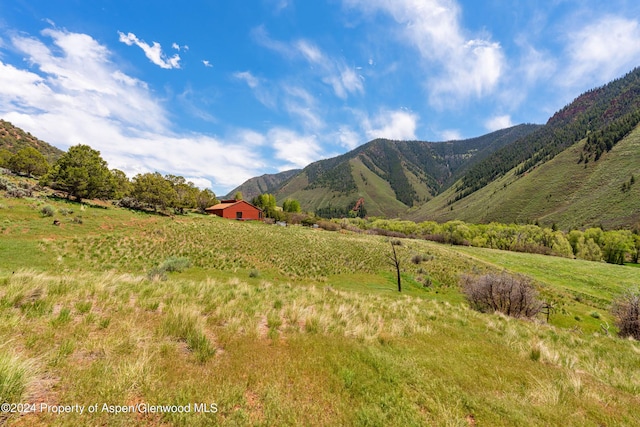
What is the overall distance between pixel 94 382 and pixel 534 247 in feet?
297

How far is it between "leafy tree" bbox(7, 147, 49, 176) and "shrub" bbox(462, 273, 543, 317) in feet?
244

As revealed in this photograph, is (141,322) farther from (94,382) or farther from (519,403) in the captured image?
(519,403)

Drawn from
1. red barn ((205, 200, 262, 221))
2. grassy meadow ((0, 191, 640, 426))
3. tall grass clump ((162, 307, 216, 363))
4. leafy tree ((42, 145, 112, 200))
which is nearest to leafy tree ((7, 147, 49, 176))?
leafy tree ((42, 145, 112, 200))

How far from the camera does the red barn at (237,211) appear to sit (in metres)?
65.7

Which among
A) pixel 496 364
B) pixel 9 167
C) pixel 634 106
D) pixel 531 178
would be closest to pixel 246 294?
pixel 496 364

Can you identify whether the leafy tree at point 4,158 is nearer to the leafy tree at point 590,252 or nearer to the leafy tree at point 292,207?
the leafy tree at point 292,207

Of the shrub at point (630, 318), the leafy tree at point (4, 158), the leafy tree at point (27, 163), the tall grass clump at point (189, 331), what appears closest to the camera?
the tall grass clump at point (189, 331)

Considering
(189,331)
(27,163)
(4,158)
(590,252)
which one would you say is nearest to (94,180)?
(27,163)

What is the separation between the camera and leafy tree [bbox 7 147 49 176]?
4534cm

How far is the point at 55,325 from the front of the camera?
16.1ft

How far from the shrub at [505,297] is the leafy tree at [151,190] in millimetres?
49892

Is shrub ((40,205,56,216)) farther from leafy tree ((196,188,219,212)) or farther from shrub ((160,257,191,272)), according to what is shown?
leafy tree ((196,188,219,212))

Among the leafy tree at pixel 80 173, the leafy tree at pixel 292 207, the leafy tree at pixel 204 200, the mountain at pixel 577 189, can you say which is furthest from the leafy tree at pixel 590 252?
the leafy tree at pixel 80 173

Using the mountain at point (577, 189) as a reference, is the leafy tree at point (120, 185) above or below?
below
